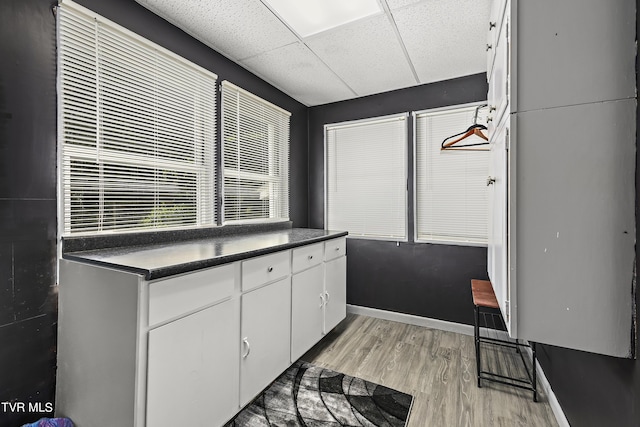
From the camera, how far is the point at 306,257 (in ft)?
7.27

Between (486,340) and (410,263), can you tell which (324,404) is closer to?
(486,340)

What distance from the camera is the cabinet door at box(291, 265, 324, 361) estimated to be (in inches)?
81.4

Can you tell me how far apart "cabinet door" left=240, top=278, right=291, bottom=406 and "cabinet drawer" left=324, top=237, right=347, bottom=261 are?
1.95ft

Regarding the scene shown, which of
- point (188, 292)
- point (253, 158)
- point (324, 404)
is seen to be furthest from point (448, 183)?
point (188, 292)

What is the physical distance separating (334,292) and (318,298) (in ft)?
1.00

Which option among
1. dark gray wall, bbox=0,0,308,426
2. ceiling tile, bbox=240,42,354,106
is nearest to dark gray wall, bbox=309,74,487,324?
ceiling tile, bbox=240,42,354,106

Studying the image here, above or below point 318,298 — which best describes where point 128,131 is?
above

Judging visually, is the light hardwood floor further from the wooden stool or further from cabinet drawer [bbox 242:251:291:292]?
cabinet drawer [bbox 242:251:291:292]

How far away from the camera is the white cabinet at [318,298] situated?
2.09 m

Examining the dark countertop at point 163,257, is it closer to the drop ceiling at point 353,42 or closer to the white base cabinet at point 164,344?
the white base cabinet at point 164,344

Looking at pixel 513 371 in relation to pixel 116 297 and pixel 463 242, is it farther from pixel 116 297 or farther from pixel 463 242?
pixel 116 297

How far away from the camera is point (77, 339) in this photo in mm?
1346

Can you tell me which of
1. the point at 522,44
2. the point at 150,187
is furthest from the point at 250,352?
the point at 522,44

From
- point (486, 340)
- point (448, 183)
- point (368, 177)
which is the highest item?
point (368, 177)
